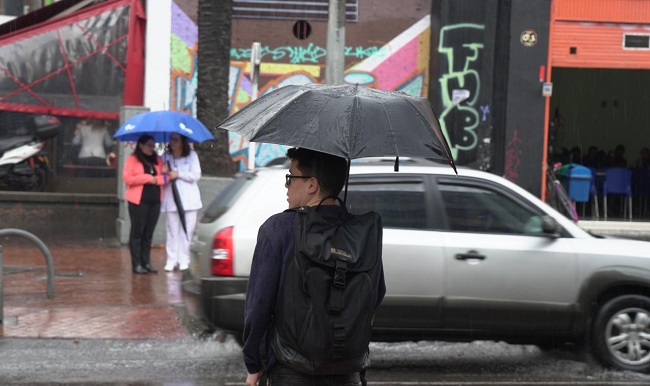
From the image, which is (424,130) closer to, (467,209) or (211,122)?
(467,209)

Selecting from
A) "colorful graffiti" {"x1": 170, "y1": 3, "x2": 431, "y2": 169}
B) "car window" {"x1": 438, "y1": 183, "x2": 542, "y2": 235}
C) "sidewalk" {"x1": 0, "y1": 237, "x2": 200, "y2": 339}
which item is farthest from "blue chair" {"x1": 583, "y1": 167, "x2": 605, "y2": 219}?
"car window" {"x1": 438, "y1": 183, "x2": 542, "y2": 235}

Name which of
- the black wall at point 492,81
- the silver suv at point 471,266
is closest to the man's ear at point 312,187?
the silver suv at point 471,266

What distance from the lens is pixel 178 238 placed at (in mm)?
11734

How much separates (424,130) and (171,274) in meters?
8.34

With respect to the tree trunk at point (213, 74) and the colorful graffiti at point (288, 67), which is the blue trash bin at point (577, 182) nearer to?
the colorful graffiti at point (288, 67)

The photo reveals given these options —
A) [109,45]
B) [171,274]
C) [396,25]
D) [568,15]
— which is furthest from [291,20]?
[171,274]

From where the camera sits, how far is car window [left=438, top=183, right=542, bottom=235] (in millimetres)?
7570

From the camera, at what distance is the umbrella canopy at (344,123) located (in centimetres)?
349

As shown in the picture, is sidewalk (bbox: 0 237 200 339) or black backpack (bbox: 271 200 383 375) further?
sidewalk (bbox: 0 237 200 339)

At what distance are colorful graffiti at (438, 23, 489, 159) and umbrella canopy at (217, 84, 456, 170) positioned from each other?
46.8ft

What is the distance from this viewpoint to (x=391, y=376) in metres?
7.46

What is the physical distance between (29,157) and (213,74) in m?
3.45

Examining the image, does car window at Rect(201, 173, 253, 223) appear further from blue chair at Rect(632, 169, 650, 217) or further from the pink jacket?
blue chair at Rect(632, 169, 650, 217)

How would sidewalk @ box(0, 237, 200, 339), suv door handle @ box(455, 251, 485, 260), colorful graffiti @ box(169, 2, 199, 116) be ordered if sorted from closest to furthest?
suv door handle @ box(455, 251, 485, 260) → sidewalk @ box(0, 237, 200, 339) → colorful graffiti @ box(169, 2, 199, 116)
